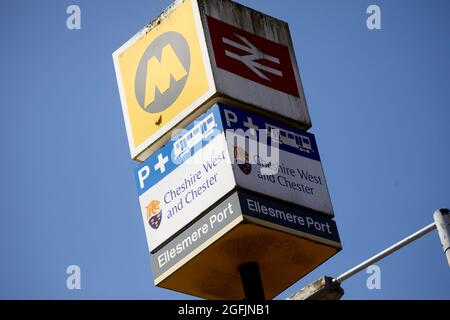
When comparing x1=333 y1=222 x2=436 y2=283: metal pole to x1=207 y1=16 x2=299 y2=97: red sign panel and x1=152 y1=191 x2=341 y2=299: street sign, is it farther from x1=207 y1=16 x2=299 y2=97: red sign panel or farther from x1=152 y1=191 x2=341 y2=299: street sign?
x1=207 y1=16 x2=299 y2=97: red sign panel

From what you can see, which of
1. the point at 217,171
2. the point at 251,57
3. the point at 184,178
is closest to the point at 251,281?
the point at 217,171

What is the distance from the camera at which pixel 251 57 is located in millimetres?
20734

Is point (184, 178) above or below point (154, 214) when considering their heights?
above

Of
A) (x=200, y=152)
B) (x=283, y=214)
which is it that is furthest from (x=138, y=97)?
(x=283, y=214)

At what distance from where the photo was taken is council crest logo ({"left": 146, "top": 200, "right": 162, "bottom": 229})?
19750 mm

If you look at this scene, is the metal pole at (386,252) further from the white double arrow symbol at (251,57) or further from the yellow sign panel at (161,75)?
the white double arrow symbol at (251,57)

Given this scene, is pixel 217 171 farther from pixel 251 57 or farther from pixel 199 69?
pixel 251 57

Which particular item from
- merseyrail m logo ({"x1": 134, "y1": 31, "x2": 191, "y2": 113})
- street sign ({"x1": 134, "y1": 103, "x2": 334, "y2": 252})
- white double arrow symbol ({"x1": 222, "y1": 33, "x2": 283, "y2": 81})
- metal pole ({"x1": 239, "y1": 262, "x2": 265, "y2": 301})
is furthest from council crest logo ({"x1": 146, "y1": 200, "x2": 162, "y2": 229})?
white double arrow symbol ({"x1": 222, "y1": 33, "x2": 283, "y2": 81})

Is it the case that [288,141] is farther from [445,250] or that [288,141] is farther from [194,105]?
[445,250]

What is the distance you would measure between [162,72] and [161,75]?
0.05 meters

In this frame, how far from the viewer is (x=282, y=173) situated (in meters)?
19.4
